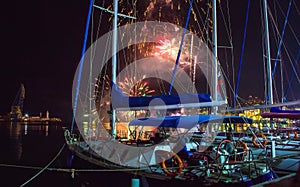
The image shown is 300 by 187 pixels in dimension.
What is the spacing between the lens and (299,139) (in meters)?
15.6

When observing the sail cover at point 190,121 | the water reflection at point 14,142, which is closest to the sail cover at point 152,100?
the sail cover at point 190,121

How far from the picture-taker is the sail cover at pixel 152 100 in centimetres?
913

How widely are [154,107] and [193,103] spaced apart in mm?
1529

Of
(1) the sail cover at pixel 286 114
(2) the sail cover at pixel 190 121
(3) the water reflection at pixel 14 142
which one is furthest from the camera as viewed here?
(3) the water reflection at pixel 14 142

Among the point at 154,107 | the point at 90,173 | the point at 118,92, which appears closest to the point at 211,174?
the point at 154,107

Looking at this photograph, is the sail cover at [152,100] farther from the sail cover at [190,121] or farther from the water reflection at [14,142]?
the water reflection at [14,142]

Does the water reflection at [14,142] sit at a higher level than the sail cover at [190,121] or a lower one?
lower

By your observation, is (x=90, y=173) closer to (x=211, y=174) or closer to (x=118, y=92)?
(x=118, y=92)

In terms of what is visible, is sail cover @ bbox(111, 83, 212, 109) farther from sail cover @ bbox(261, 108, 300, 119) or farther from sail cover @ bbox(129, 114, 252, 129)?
sail cover @ bbox(261, 108, 300, 119)

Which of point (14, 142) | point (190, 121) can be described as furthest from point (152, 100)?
point (14, 142)

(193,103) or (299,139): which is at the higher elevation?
(193,103)

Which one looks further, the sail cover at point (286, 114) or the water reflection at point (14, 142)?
the water reflection at point (14, 142)

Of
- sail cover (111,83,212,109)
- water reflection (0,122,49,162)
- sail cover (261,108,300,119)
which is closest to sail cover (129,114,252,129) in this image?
sail cover (111,83,212,109)

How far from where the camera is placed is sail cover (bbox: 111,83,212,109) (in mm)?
9133
